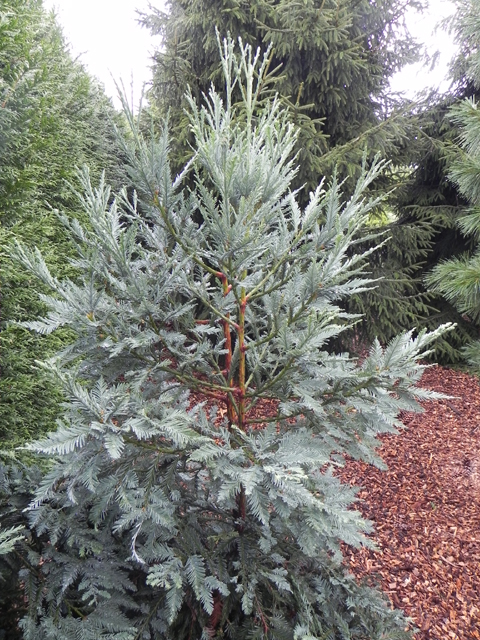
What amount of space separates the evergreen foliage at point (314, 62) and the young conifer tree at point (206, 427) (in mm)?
3007

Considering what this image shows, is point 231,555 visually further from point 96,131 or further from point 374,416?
point 96,131

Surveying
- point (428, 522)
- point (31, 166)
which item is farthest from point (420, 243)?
point (31, 166)

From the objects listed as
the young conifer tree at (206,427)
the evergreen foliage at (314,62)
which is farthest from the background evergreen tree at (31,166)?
the evergreen foliage at (314,62)

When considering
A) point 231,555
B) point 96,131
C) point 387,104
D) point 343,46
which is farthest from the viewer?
point 387,104

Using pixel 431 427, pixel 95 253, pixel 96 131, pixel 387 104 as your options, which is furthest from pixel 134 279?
pixel 387 104

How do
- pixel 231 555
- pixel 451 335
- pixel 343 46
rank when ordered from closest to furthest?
pixel 231 555, pixel 343 46, pixel 451 335

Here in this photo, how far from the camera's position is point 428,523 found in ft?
9.67

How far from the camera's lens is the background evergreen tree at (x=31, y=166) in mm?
1600

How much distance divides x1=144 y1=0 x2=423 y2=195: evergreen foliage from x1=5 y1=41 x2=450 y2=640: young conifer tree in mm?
3007

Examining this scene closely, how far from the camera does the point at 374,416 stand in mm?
1456

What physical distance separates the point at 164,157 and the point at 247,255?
44 centimetres

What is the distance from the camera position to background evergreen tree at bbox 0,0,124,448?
5.25 feet

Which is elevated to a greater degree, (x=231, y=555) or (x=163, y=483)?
(x=163, y=483)

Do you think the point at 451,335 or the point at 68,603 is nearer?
the point at 68,603
